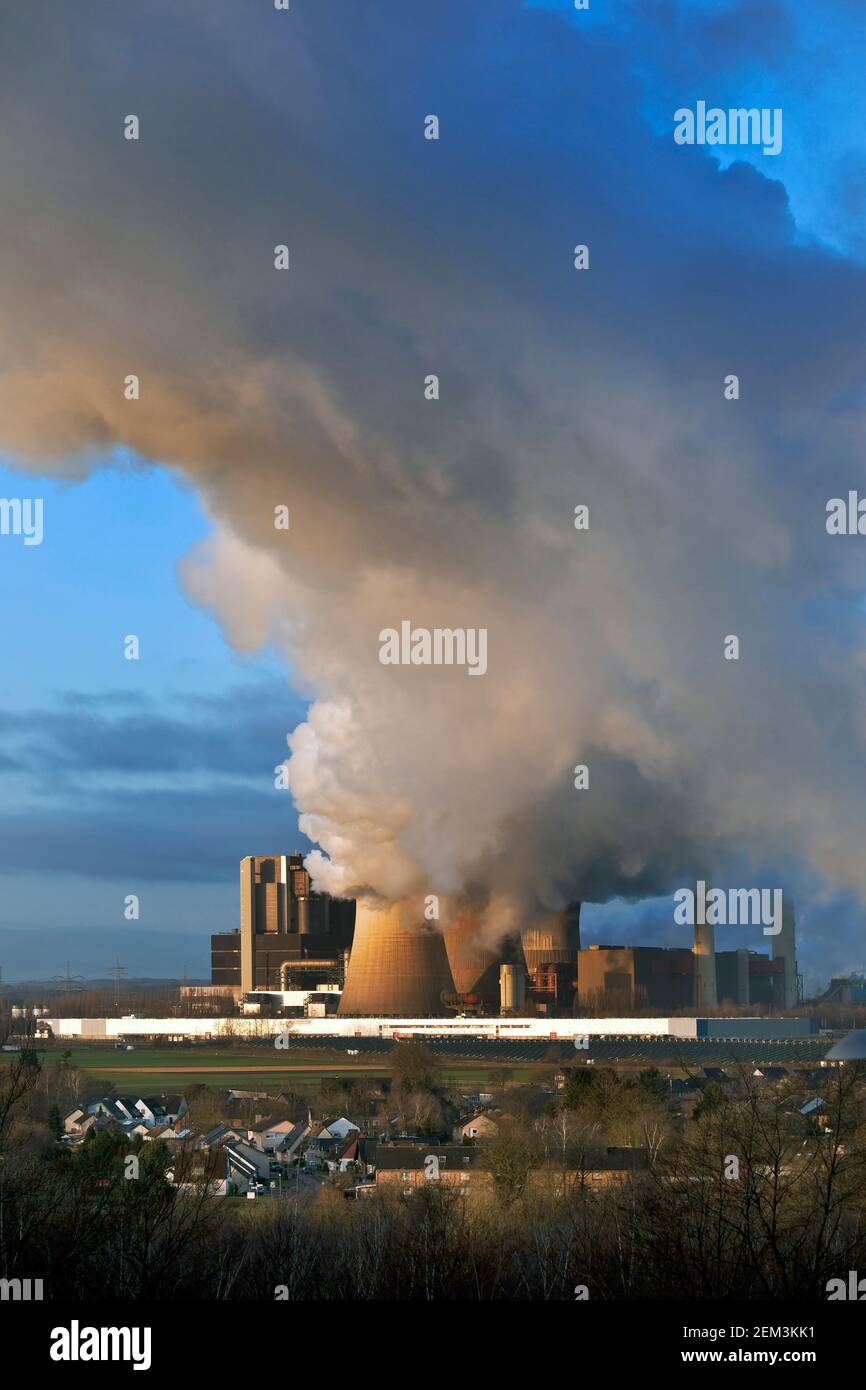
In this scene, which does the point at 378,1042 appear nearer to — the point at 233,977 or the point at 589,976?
the point at 589,976

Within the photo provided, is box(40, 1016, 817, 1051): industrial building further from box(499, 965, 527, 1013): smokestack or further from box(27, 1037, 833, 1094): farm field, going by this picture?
box(499, 965, 527, 1013): smokestack

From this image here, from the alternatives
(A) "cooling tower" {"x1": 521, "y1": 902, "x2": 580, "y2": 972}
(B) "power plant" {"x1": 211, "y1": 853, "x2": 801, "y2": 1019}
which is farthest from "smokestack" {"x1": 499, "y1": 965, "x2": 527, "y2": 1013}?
(A) "cooling tower" {"x1": 521, "y1": 902, "x2": 580, "y2": 972}

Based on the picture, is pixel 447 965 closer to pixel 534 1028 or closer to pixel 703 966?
pixel 534 1028

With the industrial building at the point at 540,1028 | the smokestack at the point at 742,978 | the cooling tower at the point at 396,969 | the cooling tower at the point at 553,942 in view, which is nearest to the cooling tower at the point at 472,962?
the cooling tower at the point at 553,942

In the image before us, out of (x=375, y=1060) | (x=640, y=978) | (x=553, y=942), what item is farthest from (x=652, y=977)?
(x=375, y=1060)

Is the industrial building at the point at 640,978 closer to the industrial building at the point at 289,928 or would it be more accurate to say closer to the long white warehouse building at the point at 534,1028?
the long white warehouse building at the point at 534,1028

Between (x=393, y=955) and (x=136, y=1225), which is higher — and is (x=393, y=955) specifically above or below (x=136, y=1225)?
above
